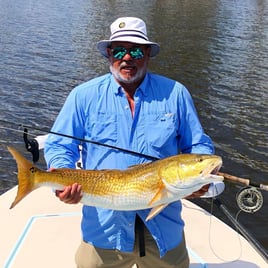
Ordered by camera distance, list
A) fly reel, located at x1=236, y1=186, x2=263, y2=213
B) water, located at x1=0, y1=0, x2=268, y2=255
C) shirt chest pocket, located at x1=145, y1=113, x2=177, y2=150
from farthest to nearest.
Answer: water, located at x1=0, y1=0, x2=268, y2=255
fly reel, located at x1=236, y1=186, x2=263, y2=213
shirt chest pocket, located at x1=145, y1=113, x2=177, y2=150

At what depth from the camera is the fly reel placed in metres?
5.13

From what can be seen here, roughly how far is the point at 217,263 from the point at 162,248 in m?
1.83

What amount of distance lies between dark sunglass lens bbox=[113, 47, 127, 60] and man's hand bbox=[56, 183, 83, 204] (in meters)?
1.06

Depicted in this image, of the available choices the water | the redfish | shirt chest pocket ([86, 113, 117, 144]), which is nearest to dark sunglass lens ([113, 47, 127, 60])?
shirt chest pocket ([86, 113, 117, 144])

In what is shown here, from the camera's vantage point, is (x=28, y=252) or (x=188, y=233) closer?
(x=28, y=252)

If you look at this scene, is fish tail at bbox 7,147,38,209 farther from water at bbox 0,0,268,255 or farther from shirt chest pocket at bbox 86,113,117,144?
water at bbox 0,0,268,255

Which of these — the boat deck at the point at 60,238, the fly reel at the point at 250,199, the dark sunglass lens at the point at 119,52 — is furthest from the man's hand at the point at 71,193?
the fly reel at the point at 250,199

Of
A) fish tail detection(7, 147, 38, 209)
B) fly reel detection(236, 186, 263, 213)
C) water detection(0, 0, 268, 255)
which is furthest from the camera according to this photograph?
water detection(0, 0, 268, 255)

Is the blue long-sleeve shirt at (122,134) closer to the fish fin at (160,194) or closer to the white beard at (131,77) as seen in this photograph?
the white beard at (131,77)

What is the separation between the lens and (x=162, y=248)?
3428 millimetres

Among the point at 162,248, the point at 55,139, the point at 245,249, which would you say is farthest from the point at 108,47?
the point at 245,249

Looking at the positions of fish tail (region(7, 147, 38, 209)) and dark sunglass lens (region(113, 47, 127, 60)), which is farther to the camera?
dark sunglass lens (region(113, 47, 127, 60))

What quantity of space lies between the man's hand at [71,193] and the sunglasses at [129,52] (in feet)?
3.51

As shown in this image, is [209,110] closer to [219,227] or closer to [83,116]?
[219,227]
